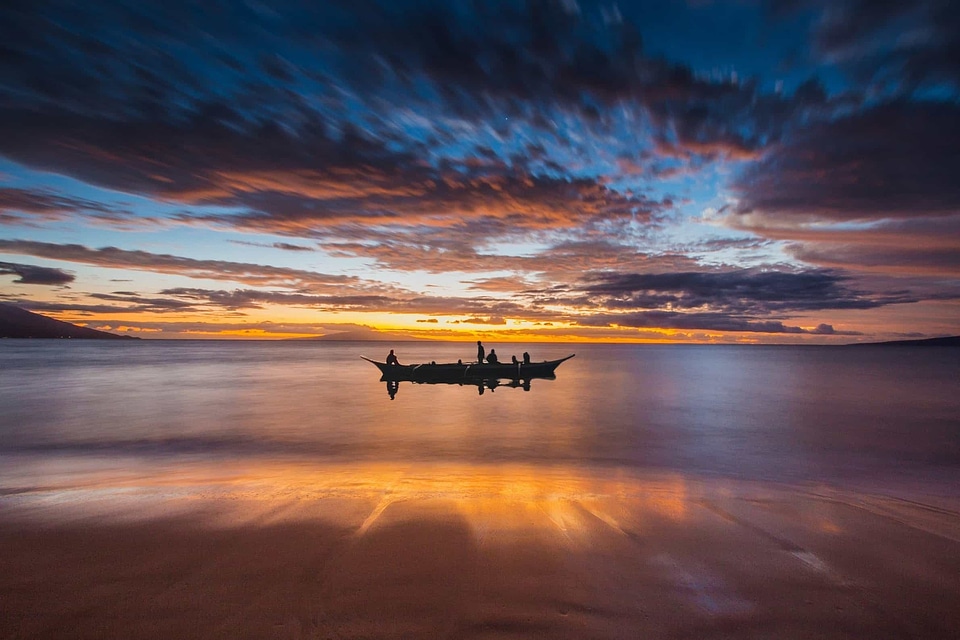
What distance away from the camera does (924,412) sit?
30.8 meters

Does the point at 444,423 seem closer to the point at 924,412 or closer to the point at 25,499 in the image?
the point at 25,499

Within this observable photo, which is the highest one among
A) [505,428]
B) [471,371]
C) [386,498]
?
[471,371]

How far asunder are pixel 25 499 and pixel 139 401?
88.3ft

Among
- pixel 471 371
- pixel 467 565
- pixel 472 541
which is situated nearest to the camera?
pixel 467 565

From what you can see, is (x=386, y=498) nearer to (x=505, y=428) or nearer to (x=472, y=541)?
(x=472, y=541)

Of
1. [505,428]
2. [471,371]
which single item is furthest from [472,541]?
[471,371]

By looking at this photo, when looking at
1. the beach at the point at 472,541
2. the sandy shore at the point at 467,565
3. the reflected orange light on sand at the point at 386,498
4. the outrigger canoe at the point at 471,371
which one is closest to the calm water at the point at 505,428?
the beach at the point at 472,541

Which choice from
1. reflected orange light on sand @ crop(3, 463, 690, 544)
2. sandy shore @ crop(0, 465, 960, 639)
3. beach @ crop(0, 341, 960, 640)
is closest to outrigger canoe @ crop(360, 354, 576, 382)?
beach @ crop(0, 341, 960, 640)

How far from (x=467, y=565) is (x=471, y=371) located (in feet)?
110

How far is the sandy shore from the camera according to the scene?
511 cm

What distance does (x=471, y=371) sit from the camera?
131ft

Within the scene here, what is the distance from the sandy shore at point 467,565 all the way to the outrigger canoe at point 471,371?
94.3 ft

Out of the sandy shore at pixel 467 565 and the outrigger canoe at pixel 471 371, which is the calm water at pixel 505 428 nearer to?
the outrigger canoe at pixel 471 371

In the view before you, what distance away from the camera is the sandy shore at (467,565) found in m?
5.11
